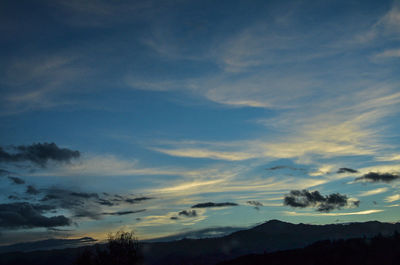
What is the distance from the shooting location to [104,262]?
4328 inches

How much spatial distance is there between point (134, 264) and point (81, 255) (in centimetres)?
1766

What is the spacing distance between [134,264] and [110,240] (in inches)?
445

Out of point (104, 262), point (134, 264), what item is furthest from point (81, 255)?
point (134, 264)

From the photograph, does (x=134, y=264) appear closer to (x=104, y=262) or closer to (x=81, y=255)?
(x=104, y=262)

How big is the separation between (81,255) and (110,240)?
10019 millimetres

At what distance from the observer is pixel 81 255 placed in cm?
11344

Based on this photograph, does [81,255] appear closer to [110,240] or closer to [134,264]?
[110,240]

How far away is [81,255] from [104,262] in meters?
9.09

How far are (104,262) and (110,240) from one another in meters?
7.41

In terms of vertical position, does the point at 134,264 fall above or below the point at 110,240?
below

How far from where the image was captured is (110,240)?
115125 mm
